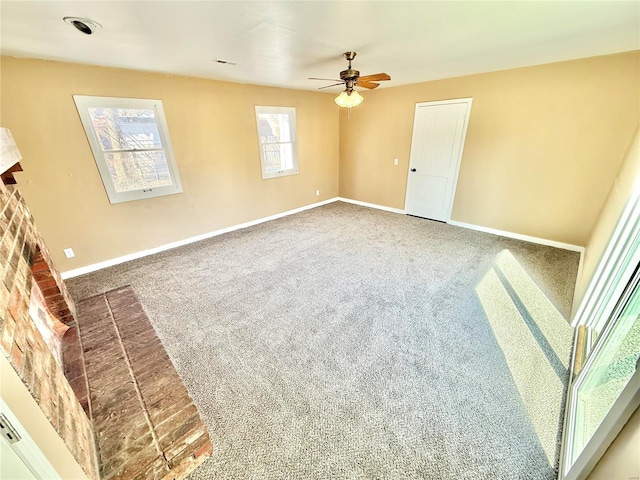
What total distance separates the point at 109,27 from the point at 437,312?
3.49 meters

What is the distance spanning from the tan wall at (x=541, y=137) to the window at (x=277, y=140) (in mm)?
1811

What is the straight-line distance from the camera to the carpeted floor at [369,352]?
1.32 m

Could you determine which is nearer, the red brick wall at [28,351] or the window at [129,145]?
the red brick wall at [28,351]

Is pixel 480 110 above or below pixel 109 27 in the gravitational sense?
below

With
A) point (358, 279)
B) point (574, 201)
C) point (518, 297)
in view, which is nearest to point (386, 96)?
point (574, 201)

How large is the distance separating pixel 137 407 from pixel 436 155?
15.9 feet

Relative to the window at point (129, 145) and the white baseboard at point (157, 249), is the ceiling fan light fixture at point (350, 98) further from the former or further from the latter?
the white baseboard at point (157, 249)

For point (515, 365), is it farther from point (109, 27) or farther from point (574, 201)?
point (109, 27)

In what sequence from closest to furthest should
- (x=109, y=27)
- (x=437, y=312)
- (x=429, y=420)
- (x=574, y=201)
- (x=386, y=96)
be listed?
(x=429, y=420)
(x=109, y=27)
(x=437, y=312)
(x=574, y=201)
(x=386, y=96)

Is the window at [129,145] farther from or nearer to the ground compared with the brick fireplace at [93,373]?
farther from the ground

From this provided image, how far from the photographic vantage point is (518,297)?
250cm

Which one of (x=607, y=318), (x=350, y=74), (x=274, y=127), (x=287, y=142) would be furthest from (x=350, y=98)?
(x=607, y=318)

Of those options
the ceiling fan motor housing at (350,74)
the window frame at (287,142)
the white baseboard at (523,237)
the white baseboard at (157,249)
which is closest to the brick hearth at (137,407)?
the white baseboard at (157,249)

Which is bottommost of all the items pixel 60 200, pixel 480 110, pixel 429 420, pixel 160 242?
pixel 429 420
